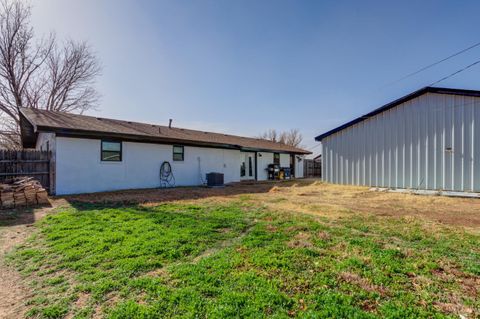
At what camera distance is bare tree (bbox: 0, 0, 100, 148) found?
1789cm

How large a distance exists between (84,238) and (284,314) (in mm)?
3772

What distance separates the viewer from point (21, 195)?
23.9 ft

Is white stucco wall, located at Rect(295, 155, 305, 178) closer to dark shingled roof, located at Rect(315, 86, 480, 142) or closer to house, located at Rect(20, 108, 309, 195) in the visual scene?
house, located at Rect(20, 108, 309, 195)

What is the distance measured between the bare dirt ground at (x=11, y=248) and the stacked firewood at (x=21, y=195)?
48 centimetres

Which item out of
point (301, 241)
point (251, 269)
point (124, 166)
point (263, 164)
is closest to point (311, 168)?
point (263, 164)

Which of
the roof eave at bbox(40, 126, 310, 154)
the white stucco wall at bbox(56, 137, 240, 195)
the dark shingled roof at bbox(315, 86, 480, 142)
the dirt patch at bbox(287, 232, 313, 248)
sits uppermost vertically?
the dark shingled roof at bbox(315, 86, 480, 142)

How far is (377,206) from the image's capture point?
7465mm

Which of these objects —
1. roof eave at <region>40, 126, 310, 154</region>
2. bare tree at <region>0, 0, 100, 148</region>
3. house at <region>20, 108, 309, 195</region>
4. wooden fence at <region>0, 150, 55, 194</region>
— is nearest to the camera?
wooden fence at <region>0, 150, 55, 194</region>

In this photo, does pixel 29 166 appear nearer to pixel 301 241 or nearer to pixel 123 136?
pixel 123 136

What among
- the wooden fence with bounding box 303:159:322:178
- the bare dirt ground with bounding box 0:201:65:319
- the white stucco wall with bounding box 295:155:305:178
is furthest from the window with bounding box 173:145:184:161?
the wooden fence with bounding box 303:159:322:178

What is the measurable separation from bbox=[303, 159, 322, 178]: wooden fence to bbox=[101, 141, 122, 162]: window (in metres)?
17.1

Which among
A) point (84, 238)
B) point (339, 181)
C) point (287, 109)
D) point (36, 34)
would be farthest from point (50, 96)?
point (339, 181)

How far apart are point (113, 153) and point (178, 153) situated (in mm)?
3333

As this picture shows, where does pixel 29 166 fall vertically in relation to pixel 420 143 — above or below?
below
